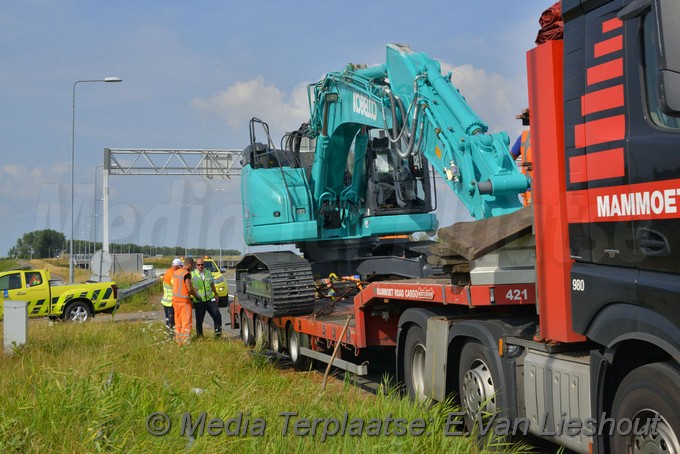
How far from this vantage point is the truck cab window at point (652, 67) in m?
4.20

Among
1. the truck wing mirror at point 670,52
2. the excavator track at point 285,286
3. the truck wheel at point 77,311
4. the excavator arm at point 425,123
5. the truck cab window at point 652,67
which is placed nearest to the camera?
the truck wing mirror at point 670,52

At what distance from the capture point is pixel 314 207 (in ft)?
40.8

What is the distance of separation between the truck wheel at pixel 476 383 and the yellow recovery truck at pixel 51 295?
1649 cm

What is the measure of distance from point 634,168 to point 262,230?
8.43 meters

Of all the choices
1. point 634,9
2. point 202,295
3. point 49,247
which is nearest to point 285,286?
point 202,295

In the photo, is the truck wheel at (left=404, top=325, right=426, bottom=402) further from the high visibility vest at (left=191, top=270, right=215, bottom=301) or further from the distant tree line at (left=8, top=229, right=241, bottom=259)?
the distant tree line at (left=8, top=229, right=241, bottom=259)

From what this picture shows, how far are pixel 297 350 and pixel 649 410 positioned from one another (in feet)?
23.9

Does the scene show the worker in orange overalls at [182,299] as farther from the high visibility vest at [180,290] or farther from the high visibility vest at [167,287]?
the high visibility vest at [167,287]

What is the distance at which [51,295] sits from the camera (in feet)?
69.8

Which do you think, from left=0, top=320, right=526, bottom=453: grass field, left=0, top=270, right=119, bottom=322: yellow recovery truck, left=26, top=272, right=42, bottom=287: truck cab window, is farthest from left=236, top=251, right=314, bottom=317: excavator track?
left=26, top=272, right=42, bottom=287: truck cab window

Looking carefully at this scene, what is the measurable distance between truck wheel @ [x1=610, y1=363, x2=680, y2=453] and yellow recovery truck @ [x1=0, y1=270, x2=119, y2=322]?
1851 centimetres

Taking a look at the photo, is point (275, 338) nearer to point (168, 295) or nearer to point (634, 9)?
point (168, 295)

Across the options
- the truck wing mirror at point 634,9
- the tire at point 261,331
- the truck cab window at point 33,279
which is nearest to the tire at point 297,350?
the tire at point 261,331

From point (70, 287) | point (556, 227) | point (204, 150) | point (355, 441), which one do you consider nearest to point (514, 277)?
point (556, 227)
